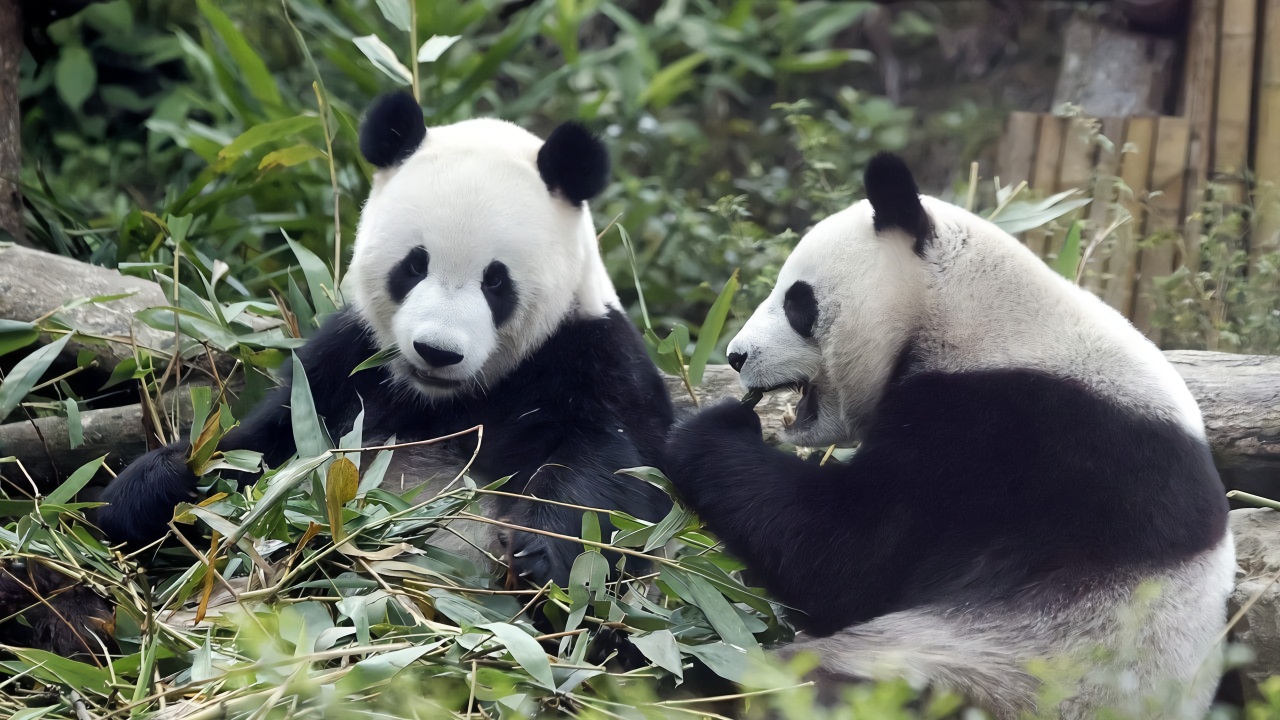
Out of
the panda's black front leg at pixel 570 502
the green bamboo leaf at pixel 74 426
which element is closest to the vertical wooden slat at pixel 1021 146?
the panda's black front leg at pixel 570 502

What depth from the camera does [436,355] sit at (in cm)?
274

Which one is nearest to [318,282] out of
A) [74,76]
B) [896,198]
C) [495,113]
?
[896,198]

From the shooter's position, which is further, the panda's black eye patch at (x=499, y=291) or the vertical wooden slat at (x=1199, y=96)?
the vertical wooden slat at (x=1199, y=96)

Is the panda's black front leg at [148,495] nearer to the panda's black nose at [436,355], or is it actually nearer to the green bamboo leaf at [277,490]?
the green bamboo leaf at [277,490]

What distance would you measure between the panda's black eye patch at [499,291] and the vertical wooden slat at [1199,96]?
3114 mm

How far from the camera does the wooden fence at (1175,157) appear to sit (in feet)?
15.9

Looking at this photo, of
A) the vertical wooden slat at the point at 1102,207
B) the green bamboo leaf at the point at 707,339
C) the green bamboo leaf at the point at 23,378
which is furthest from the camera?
the vertical wooden slat at the point at 1102,207

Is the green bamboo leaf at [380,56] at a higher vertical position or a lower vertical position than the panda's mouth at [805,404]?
higher

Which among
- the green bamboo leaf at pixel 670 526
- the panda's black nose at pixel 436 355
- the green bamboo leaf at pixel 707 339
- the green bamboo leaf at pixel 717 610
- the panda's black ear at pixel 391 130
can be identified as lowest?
the green bamboo leaf at pixel 717 610

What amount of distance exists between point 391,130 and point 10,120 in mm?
2518

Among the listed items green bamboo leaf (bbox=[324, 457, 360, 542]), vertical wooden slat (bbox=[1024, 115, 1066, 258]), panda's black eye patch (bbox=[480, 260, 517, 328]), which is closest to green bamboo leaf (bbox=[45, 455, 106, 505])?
green bamboo leaf (bbox=[324, 457, 360, 542])

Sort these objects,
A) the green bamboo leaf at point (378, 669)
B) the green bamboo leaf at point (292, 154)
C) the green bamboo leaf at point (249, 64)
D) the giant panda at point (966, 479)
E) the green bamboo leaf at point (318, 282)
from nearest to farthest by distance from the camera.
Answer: the green bamboo leaf at point (378, 669) → the giant panda at point (966, 479) → the green bamboo leaf at point (318, 282) → the green bamboo leaf at point (292, 154) → the green bamboo leaf at point (249, 64)

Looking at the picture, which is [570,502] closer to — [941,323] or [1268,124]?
[941,323]

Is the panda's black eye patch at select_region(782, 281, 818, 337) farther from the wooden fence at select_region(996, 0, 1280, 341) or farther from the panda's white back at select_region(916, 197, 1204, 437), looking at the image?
the wooden fence at select_region(996, 0, 1280, 341)
